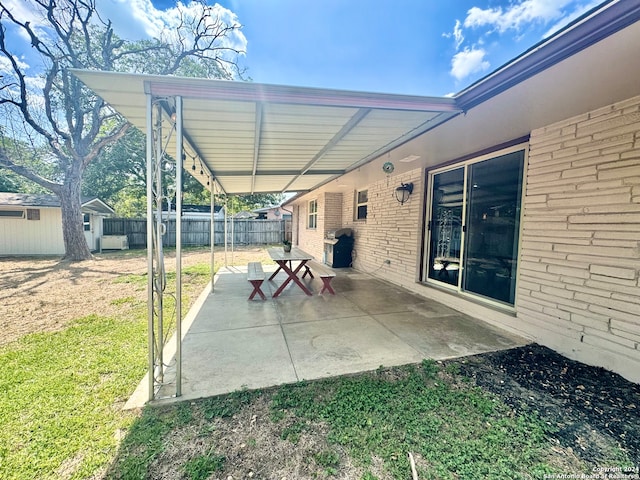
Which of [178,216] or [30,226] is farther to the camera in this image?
[30,226]

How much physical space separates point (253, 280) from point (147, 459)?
313 centimetres

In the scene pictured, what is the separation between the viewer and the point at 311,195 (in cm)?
1063

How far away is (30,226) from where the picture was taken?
36.2ft

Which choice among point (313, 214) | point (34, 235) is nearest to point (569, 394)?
point (313, 214)

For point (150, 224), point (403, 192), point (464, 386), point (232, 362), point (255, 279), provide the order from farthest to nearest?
point (403, 192)
point (255, 279)
point (232, 362)
point (464, 386)
point (150, 224)

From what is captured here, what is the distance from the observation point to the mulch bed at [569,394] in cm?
169

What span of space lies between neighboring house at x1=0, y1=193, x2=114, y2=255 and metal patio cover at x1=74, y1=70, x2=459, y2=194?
10.8 metres

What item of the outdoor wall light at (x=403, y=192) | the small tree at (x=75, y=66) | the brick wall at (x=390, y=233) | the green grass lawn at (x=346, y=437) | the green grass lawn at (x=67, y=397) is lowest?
the green grass lawn at (x=67, y=397)

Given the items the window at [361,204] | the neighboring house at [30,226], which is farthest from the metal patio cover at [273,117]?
the neighboring house at [30,226]

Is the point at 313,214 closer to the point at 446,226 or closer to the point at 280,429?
the point at 446,226

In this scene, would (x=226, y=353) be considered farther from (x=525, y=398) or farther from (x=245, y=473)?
Answer: (x=525, y=398)

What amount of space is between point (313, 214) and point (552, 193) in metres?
8.71

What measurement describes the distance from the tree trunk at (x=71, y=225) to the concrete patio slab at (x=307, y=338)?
8.49m

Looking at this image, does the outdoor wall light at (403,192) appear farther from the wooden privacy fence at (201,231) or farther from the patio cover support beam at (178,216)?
the wooden privacy fence at (201,231)
